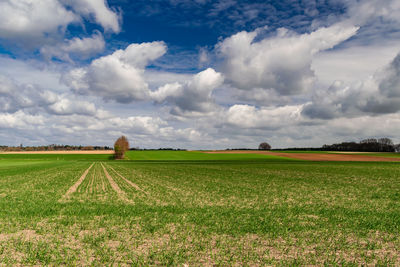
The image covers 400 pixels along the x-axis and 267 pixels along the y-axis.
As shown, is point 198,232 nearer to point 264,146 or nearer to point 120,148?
point 120,148

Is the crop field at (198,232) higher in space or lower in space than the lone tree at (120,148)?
lower

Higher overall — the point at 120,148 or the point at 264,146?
the point at 264,146

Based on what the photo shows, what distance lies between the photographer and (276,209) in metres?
16.9

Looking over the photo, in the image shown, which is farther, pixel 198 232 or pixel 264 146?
pixel 264 146

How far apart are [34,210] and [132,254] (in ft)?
34.3

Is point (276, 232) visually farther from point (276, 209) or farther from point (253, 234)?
point (276, 209)

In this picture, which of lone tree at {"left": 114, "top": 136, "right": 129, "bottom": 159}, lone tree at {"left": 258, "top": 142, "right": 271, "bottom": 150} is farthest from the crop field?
lone tree at {"left": 258, "top": 142, "right": 271, "bottom": 150}

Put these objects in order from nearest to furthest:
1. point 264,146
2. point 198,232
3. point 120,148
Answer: point 198,232
point 120,148
point 264,146

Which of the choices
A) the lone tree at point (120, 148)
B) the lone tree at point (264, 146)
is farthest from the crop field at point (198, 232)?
the lone tree at point (264, 146)

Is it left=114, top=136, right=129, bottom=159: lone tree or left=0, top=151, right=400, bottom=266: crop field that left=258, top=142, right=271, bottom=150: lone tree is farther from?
left=0, top=151, right=400, bottom=266: crop field

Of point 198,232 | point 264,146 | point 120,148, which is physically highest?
point 264,146

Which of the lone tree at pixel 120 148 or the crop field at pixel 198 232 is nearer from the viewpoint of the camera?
the crop field at pixel 198 232

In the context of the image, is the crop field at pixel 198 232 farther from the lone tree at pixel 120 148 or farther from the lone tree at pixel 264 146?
the lone tree at pixel 264 146

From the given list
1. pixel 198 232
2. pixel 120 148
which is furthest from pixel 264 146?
pixel 198 232
